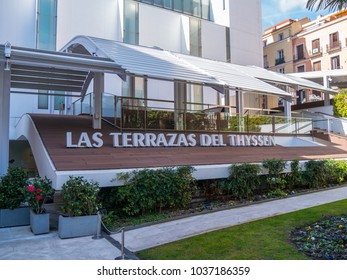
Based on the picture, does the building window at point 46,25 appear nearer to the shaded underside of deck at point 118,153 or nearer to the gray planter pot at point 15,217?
the shaded underside of deck at point 118,153

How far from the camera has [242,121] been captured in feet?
56.0

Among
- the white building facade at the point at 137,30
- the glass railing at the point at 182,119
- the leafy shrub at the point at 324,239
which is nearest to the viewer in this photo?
the leafy shrub at the point at 324,239

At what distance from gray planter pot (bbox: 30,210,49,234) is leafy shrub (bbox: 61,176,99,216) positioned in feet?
1.55

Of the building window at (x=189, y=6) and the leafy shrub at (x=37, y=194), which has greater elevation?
the building window at (x=189, y=6)

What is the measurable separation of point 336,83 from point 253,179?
2591 cm

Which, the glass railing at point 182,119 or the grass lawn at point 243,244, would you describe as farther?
the glass railing at point 182,119

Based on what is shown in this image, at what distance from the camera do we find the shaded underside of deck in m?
9.34

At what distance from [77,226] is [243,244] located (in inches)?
147

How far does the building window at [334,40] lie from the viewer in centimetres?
4018

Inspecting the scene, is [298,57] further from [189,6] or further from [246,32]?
[189,6]

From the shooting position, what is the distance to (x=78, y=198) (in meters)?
7.46

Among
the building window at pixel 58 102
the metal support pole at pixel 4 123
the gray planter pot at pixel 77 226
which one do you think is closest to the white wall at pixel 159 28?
the building window at pixel 58 102

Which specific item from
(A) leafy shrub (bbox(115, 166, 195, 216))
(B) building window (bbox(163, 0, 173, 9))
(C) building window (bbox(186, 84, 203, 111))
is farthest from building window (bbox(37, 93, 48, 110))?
(A) leafy shrub (bbox(115, 166, 195, 216))

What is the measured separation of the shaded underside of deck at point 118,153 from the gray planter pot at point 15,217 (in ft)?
4.75
